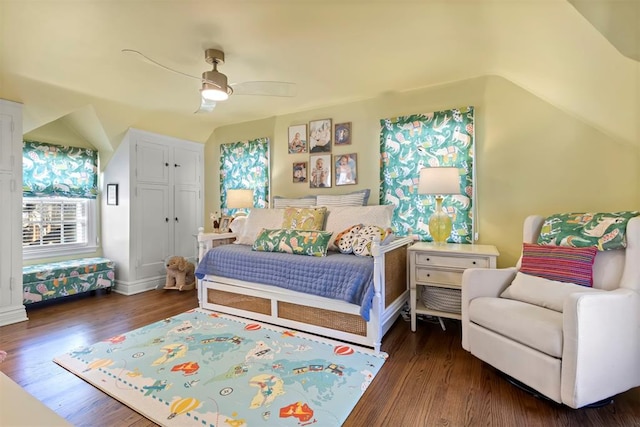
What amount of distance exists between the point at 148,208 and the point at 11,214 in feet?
4.25

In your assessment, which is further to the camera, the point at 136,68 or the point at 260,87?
the point at 136,68

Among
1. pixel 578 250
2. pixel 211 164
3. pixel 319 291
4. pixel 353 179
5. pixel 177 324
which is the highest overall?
pixel 211 164

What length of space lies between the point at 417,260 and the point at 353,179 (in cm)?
125

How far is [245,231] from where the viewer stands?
3336 mm

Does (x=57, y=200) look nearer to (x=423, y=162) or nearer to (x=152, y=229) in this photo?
(x=152, y=229)

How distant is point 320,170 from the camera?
143 inches

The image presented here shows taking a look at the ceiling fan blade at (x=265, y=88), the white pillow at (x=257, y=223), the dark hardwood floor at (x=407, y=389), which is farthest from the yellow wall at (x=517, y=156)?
the ceiling fan blade at (x=265, y=88)

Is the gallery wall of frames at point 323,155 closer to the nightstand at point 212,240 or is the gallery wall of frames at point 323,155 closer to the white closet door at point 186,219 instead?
the nightstand at point 212,240

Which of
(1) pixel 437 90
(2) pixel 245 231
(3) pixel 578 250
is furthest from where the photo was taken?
(2) pixel 245 231

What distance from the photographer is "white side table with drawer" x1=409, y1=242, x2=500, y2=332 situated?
7.78 ft

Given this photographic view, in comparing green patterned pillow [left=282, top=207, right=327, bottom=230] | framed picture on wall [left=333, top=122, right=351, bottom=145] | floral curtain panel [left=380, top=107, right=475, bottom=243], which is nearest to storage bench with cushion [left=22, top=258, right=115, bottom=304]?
green patterned pillow [left=282, top=207, right=327, bottom=230]

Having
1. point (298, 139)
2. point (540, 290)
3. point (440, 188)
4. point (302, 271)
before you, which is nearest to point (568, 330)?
point (540, 290)

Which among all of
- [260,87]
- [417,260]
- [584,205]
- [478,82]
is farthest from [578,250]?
[260,87]

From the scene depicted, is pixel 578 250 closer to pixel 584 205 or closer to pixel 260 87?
pixel 584 205
